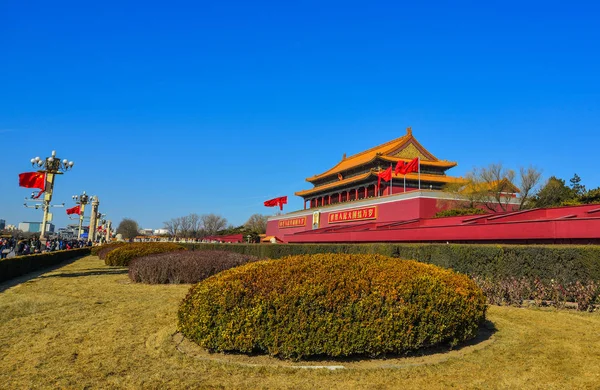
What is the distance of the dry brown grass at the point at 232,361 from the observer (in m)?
3.82

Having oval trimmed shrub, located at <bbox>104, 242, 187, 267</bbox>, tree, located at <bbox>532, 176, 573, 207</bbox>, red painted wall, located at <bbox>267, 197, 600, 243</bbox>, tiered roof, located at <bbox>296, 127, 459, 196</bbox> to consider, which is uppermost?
tiered roof, located at <bbox>296, 127, 459, 196</bbox>

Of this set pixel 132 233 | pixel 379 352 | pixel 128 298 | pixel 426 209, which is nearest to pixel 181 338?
pixel 379 352

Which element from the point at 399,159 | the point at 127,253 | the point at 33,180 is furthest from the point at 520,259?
the point at 399,159

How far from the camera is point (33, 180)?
819 inches

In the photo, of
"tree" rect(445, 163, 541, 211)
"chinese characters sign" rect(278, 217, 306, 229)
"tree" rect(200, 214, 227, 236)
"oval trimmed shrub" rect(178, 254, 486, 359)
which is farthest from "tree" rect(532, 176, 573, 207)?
"tree" rect(200, 214, 227, 236)

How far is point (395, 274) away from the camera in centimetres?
505

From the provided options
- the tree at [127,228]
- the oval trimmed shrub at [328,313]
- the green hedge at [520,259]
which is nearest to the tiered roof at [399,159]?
the green hedge at [520,259]

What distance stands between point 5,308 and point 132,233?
10071cm

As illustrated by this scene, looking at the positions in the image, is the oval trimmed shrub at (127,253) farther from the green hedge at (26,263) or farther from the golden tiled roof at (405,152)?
the golden tiled roof at (405,152)

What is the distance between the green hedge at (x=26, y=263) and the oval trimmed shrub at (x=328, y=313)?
1129cm

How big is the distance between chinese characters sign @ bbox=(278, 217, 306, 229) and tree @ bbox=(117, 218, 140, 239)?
209 feet

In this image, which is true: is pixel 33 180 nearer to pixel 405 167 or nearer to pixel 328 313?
pixel 328 313

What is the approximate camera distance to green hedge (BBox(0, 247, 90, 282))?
13133mm

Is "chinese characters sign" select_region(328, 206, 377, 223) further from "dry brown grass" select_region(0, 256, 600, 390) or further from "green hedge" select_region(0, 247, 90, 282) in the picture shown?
"dry brown grass" select_region(0, 256, 600, 390)
